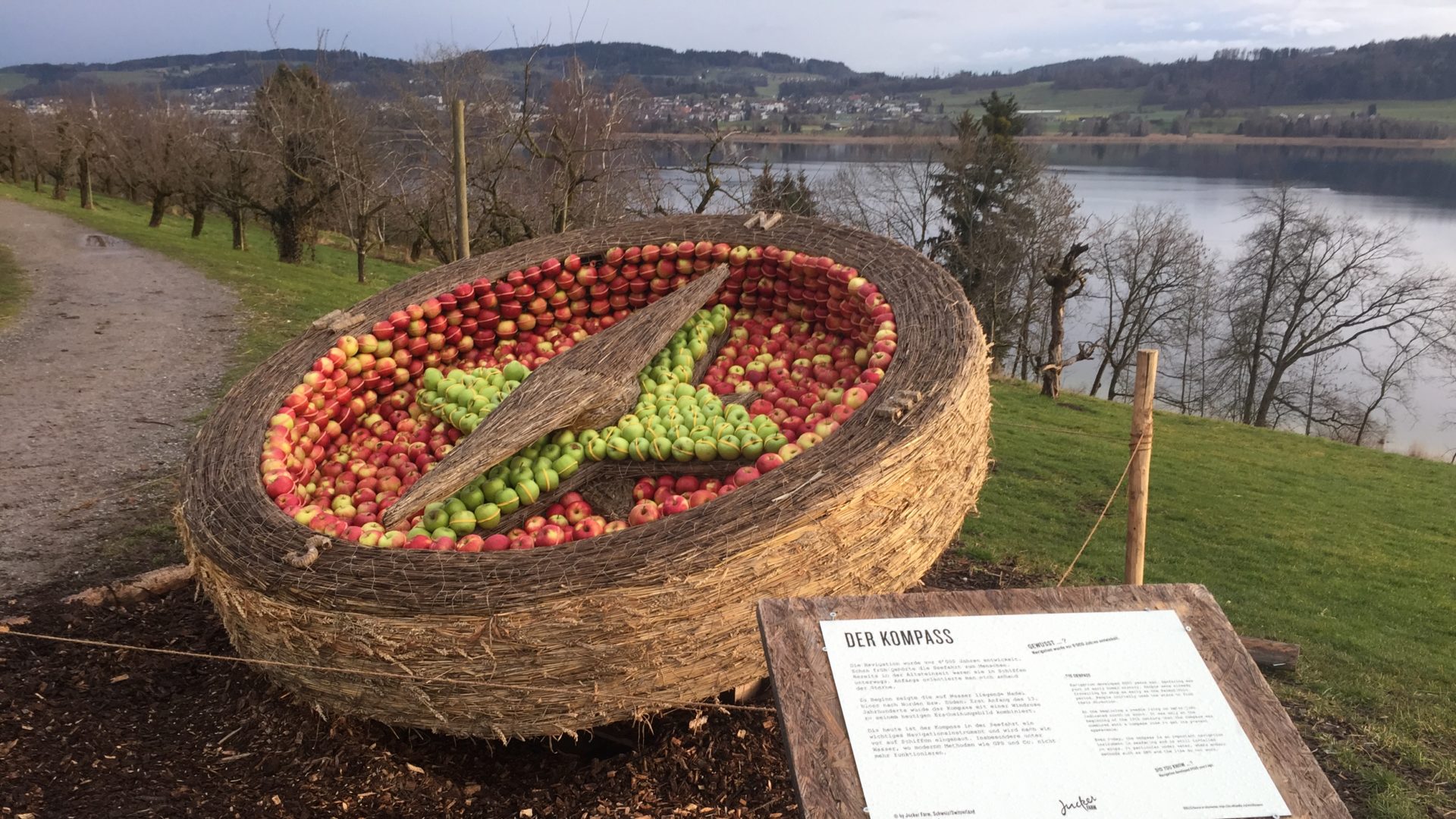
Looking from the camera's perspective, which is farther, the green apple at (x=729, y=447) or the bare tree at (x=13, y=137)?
the bare tree at (x=13, y=137)

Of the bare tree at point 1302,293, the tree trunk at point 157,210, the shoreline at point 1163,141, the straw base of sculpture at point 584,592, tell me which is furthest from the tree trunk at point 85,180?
the bare tree at point 1302,293

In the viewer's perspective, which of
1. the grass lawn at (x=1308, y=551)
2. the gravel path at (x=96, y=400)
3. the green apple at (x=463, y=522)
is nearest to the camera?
the green apple at (x=463, y=522)

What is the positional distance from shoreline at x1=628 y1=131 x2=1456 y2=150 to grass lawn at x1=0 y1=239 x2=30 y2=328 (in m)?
28.4

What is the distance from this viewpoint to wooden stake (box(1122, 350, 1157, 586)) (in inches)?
164

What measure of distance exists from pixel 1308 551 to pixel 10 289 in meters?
22.1

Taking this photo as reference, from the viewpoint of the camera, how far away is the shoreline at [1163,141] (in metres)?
55.4

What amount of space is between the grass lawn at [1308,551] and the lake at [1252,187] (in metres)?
16.7

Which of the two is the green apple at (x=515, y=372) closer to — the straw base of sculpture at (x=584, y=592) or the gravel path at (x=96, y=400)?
the straw base of sculpture at (x=584, y=592)

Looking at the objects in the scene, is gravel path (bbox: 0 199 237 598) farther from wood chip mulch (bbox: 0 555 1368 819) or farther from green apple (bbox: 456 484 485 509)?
green apple (bbox: 456 484 485 509)

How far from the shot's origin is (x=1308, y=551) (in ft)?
33.6

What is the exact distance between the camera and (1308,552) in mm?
10133

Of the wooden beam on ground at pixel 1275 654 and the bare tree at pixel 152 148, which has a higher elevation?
the bare tree at pixel 152 148

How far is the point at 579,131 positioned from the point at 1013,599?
2079 cm

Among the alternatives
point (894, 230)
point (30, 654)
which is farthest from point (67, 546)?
point (894, 230)
